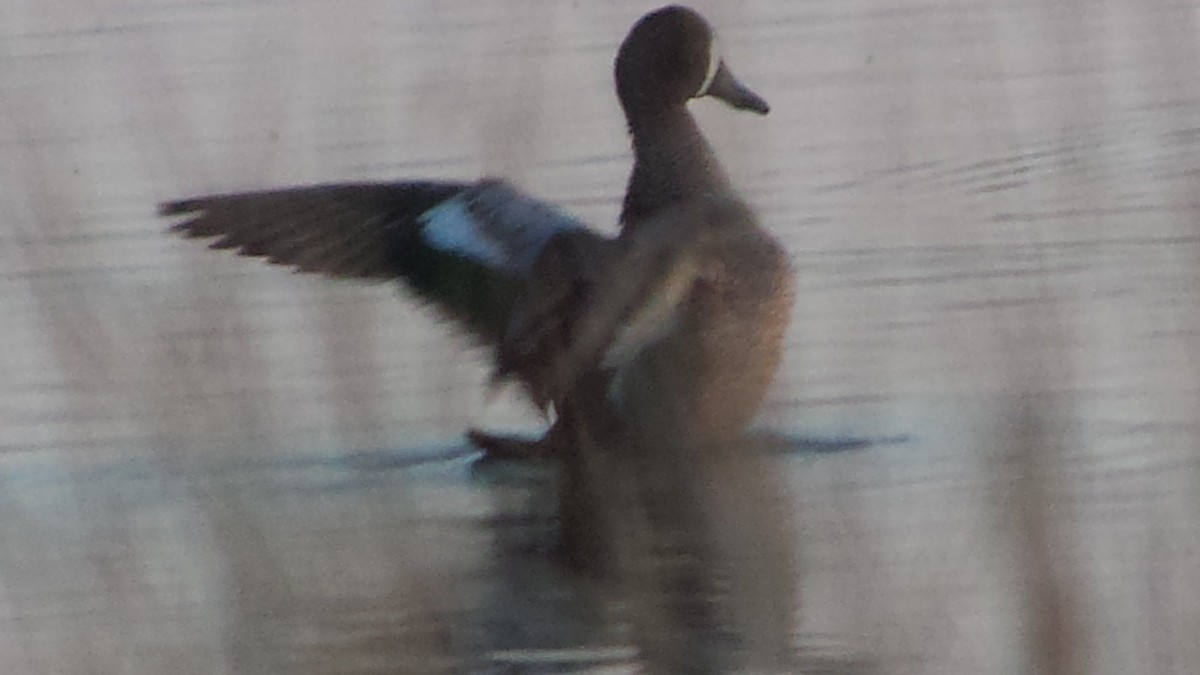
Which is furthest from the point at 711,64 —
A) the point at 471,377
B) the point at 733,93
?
the point at 471,377

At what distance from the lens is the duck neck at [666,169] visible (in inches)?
24.5

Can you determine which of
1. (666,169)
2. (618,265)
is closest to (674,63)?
(666,169)

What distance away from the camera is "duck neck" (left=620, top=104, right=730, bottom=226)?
621 mm

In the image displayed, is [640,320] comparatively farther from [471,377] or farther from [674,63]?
[674,63]

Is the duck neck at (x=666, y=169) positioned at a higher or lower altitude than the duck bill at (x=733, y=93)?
lower

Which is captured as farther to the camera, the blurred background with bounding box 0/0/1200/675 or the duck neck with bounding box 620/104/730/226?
the duck neck with bounding box 620/104/730/226

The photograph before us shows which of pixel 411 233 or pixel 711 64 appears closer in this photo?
pixel 711 64

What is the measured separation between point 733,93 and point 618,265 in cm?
8

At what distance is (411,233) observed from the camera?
2.60ft

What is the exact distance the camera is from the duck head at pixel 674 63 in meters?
0.59

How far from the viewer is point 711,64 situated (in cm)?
64

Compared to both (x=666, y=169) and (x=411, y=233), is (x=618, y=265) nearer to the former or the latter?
(x=666, y=169)

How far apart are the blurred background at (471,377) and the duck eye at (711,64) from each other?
0.03 metres

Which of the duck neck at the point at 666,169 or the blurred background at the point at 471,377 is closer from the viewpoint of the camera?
the blurred background at the point at 471,377
